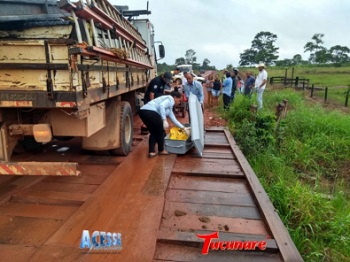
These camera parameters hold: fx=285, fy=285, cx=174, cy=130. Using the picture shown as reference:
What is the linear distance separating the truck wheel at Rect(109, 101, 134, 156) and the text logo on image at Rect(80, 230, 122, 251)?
90.2 inches

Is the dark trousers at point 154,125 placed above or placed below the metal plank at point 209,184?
above

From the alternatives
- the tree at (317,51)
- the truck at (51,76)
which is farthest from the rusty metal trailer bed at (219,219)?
the tree at (317,51)

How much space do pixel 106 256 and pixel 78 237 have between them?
0.38m

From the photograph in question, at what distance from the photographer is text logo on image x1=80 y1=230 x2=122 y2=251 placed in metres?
2.16

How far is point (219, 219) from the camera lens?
2652mm

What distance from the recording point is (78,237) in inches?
90.9

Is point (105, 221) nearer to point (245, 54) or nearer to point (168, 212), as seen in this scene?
point (168, 212)

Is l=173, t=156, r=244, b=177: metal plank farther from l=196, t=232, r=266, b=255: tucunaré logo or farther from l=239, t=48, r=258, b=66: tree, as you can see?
l=239, t=48, r=258, b=66: tree

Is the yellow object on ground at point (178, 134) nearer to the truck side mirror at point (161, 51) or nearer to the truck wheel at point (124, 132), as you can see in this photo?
the truck wheel at point (124, 132)

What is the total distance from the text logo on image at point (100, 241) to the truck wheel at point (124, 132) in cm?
229

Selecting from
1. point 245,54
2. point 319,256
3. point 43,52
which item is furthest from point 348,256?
point 245,54

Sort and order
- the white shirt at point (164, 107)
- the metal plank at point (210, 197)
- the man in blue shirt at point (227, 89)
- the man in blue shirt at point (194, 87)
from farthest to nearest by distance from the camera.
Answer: the man in blue shirt at point (227, 89), the man in blue shirt at point (194, 87), the white shirt at point (164, 107), the metal plank at point (210, 197)

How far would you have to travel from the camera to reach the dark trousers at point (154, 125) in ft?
14.7

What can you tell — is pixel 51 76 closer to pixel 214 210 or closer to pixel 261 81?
pixel 214 210
